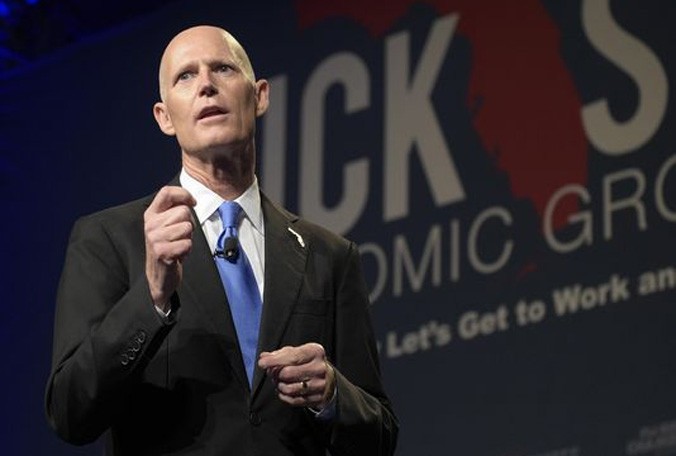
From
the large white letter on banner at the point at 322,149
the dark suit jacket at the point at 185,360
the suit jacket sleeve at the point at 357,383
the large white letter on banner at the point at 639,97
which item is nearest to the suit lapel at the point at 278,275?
the dark suit jacket at the point at 185,360

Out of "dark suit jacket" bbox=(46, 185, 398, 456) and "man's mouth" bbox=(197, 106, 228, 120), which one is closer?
"dark suit jacket" bbox=(46, 185, 398, 456)

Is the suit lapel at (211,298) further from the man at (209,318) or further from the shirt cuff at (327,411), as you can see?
the shirt cuff at (327,411)

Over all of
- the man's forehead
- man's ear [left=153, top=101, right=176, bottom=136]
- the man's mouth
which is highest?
the man's forehead

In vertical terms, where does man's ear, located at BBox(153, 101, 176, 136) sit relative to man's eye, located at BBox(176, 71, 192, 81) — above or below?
below

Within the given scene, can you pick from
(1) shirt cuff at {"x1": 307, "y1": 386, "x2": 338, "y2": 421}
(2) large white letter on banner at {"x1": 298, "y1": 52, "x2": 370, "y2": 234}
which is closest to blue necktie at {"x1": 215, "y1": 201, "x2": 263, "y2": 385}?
(1) shirt cuff at {"x1": 307, "y1": 386, "x2": 338, "y2": 421}

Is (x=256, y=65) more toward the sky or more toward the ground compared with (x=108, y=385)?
more toward the sky

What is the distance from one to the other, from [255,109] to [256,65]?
2910mm

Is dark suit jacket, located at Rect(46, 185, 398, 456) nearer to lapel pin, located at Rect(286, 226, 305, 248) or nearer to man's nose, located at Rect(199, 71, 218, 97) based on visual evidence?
lapel pin, located at Rect(286, 226, 305, 248)

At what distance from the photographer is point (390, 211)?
4.88 metres

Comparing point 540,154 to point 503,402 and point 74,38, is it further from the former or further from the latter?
point 74,38

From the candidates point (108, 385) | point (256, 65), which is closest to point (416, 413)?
point (256, 65)

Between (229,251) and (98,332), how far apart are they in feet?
0.93

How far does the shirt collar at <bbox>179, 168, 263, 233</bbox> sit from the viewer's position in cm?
246

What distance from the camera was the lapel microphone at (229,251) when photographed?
2.38 meters
